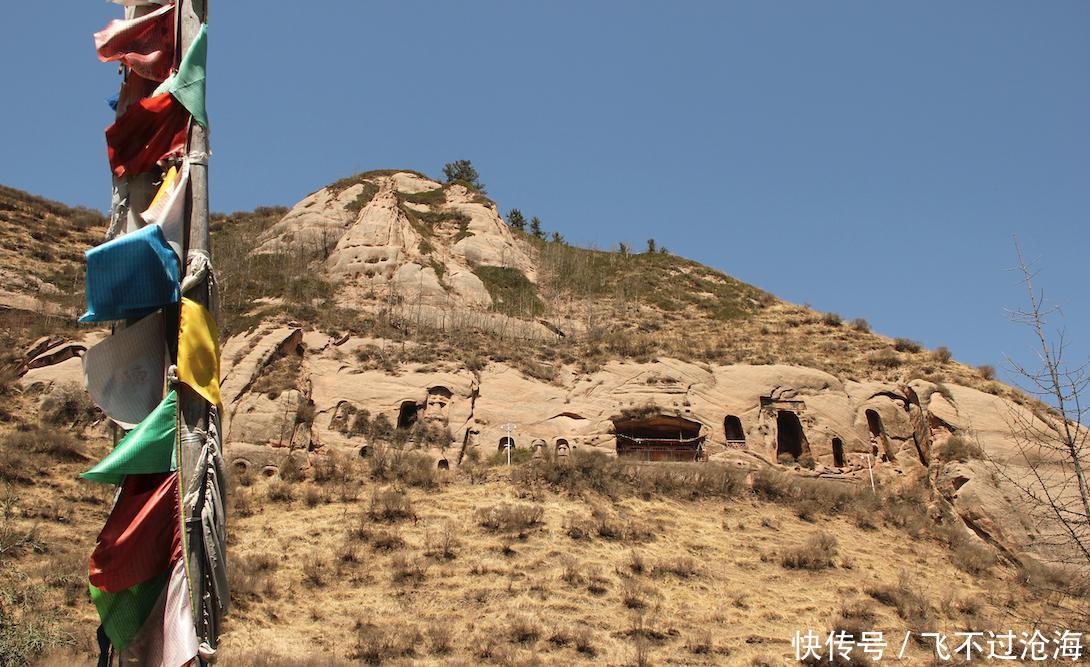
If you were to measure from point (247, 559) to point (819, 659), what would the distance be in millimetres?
11237

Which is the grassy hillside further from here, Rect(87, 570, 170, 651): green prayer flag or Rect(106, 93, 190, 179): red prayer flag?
Rect(106, 93, 190, 179): red prayer flag

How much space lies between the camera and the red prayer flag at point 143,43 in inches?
214

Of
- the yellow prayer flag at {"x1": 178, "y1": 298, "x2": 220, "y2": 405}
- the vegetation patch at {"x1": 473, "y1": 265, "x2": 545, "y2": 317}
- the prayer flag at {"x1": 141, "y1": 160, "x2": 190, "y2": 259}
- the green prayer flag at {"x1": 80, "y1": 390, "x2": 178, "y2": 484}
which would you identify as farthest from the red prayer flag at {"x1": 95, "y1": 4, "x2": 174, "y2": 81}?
the vegetation patch at {"x1": 473, "y1": 265, "x2": 545, "y2": 317}

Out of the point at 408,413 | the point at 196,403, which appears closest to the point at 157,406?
the point at 196,403

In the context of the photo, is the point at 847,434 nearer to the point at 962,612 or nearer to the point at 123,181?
the point at 962,612

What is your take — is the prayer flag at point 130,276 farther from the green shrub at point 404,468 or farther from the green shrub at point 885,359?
the green shrub at point 885,359

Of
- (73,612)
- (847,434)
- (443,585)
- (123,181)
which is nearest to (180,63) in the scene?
(123,181)

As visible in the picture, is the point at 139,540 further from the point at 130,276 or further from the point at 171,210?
the point at 171,210

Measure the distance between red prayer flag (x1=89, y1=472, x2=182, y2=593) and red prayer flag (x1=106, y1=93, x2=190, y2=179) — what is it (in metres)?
1.96

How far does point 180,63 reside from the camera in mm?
5523

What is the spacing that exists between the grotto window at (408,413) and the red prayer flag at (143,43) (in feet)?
70.5

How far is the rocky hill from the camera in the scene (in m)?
17.4

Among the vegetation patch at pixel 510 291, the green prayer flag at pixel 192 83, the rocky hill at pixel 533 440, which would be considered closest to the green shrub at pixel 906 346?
the rocky hill at pixel 533 440

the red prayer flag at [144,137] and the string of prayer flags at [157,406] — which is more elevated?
the red prayer flag at [144,137]
